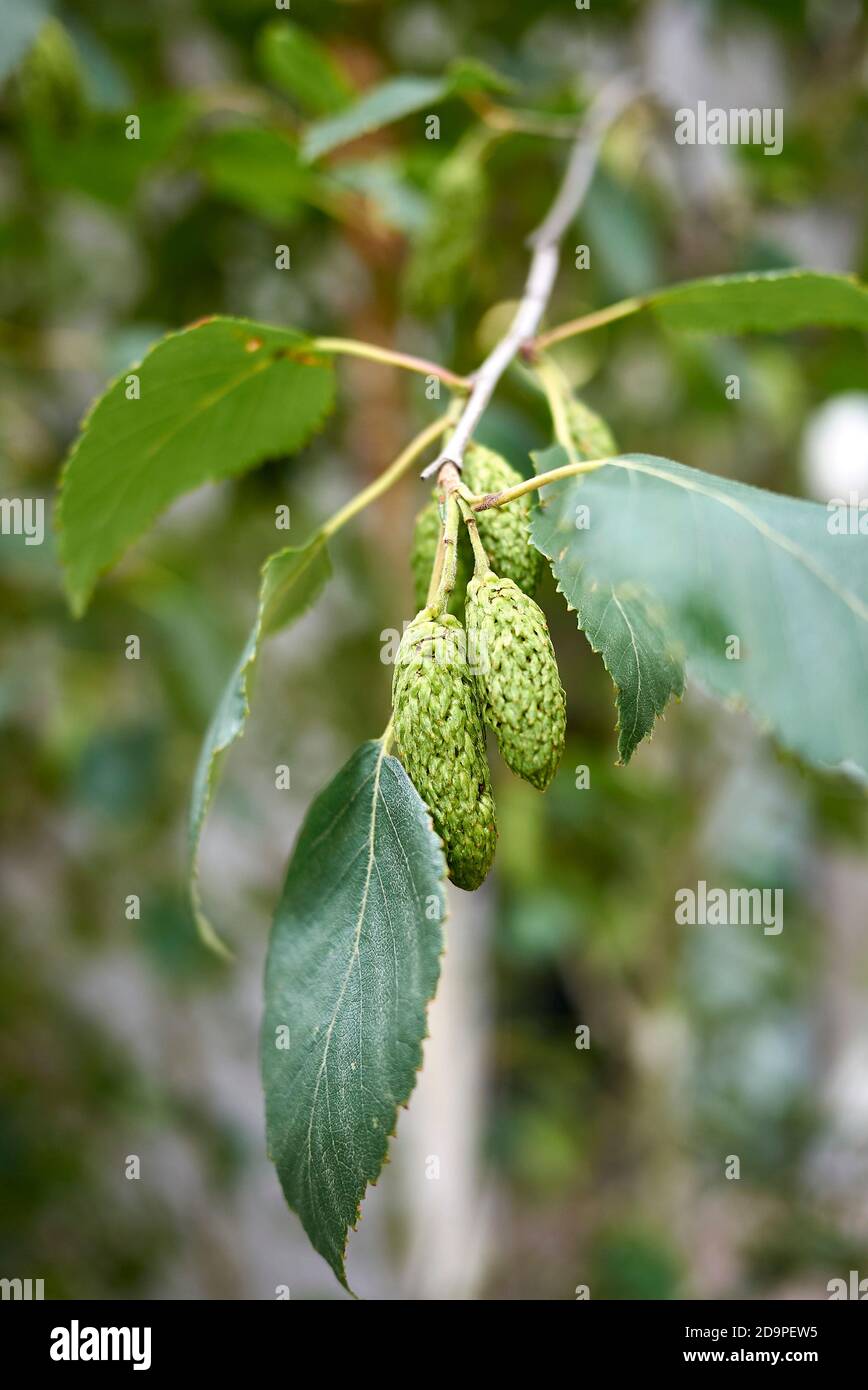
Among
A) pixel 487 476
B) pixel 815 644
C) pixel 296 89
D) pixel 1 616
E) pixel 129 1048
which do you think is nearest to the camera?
pixel 815 644

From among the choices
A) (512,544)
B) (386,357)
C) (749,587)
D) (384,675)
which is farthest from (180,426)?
(384,675)

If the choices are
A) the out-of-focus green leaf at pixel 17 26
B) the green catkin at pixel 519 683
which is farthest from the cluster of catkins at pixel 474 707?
the out-of-focus green leaf at pixel 17 26

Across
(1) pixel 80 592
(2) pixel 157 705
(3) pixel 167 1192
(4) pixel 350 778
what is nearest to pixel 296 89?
(1) pixel 80 592

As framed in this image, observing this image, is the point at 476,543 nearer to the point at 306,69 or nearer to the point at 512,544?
the point at 512,544

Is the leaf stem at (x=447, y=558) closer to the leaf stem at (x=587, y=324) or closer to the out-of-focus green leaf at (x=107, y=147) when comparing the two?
the leaf stem at (x=587, y=324)

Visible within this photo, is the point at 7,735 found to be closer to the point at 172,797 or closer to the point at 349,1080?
the point at 172,797
